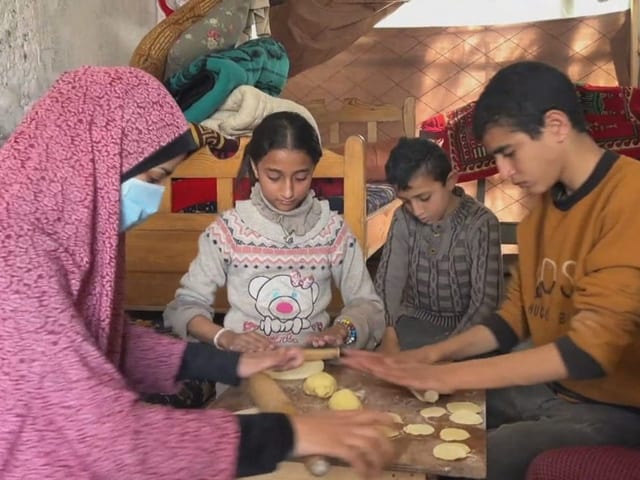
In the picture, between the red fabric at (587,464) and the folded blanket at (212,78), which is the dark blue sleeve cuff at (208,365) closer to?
the red fabric at (587,464)

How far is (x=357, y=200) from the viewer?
2191 mm

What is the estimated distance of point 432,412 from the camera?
1150mm

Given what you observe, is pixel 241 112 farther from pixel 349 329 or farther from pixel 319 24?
pixel 319 24

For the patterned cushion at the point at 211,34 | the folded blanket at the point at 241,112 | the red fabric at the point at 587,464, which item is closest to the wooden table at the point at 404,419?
the red fabric at the point at 587,464

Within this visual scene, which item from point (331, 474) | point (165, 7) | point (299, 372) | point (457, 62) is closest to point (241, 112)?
point (165, 7)

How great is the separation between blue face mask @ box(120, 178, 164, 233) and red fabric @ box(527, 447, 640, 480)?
69cm

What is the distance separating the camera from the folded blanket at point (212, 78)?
2.44 meters

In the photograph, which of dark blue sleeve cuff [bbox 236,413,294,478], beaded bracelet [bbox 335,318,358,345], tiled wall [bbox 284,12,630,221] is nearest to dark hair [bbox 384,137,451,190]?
beaded bracelet [bbox 335,318,358,345]

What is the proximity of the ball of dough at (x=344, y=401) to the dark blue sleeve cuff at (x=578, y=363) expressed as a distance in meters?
0.33

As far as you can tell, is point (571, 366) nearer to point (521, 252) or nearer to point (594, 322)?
point (594, 322)

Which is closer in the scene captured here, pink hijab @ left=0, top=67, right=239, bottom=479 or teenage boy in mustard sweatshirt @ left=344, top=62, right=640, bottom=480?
pink hijab @ left=0, top=67, right=239, bottom=479

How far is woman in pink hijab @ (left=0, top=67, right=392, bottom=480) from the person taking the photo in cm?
78

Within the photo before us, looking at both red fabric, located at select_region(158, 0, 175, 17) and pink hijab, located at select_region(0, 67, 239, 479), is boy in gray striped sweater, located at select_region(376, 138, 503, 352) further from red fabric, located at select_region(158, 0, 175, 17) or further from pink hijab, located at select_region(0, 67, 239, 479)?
red fabric, located at select_region(158, 0, 175, 17)

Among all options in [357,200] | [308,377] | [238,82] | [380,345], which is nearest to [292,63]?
[238,82]
